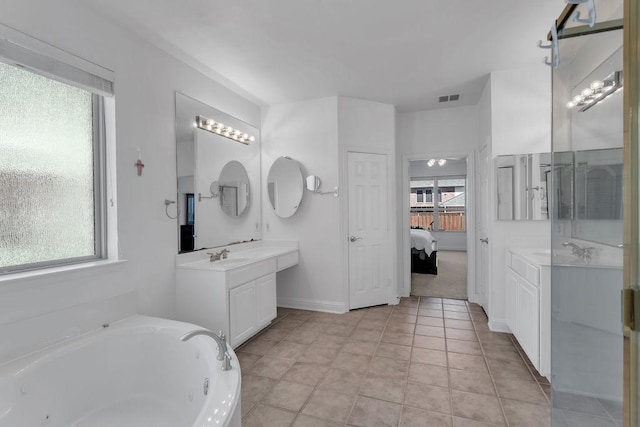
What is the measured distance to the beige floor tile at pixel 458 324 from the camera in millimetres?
3291

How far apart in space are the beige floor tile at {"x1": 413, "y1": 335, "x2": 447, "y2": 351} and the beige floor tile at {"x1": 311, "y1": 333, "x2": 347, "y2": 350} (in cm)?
68

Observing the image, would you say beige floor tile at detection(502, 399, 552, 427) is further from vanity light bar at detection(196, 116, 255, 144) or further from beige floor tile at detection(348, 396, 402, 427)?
vanity light bar at detection(196, 116, 255, 144)

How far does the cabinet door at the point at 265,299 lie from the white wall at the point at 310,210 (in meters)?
0.67

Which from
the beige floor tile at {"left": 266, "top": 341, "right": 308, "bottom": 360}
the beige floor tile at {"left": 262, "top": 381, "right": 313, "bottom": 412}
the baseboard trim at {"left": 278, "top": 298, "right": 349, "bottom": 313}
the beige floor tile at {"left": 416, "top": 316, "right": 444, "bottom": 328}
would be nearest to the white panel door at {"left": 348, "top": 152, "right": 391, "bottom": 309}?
the baseboard trim at {"left": 278, "top": 298, "right": 349, "bottom": 313}

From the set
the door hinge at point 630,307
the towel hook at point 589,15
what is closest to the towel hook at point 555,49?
the towel hook at point 589,15

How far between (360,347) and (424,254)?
3476mm

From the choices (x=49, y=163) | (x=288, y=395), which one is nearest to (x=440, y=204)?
(x=288, y=395)

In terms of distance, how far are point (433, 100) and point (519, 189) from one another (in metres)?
1.52

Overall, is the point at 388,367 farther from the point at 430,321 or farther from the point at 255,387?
the point at 430,321

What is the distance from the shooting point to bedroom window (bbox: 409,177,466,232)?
352 inches

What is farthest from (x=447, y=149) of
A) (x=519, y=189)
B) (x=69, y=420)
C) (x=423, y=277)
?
(x=69, y=420)

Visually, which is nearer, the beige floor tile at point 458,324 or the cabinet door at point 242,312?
the cabinet door at point 242,312

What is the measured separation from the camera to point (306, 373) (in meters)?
2.40

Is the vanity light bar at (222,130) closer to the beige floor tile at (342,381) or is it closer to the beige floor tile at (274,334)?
the beige floor tile at (274,334)
